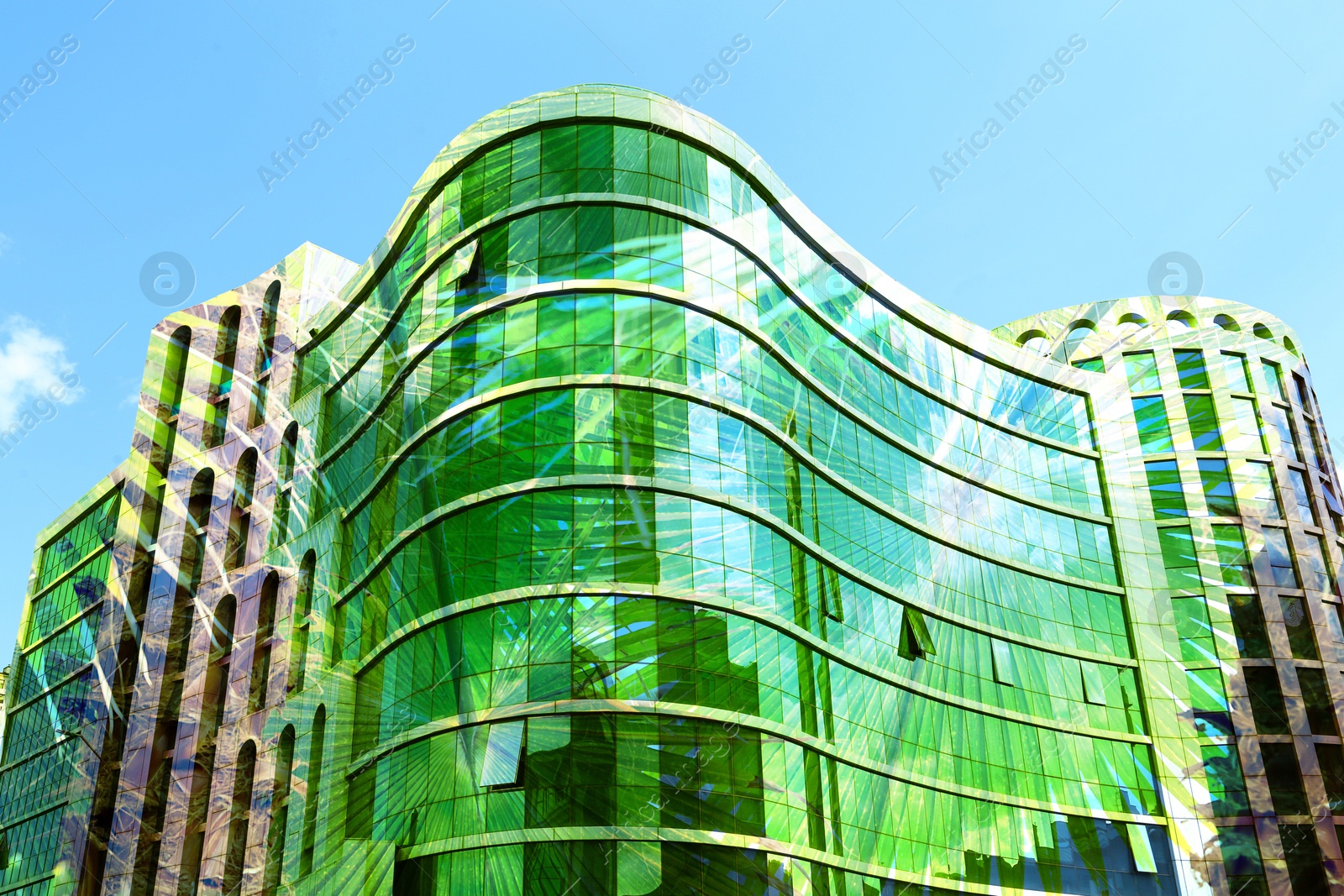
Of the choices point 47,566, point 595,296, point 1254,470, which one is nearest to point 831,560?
point 595,296

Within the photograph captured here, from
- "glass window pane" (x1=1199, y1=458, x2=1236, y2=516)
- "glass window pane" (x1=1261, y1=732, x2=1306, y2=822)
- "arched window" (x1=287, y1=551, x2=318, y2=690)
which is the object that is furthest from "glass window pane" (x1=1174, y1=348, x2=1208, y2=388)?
"arched window" (x1=287, y1=551, x2=318, y2=690)

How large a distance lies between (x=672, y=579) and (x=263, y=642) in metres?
17.2

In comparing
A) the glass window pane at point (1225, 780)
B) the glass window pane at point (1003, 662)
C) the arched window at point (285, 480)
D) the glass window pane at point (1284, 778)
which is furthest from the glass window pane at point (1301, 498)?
the arched window at point (285, 480)

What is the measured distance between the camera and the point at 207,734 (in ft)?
135

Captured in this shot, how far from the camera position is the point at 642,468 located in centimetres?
3130

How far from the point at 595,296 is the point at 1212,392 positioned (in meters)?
29.0

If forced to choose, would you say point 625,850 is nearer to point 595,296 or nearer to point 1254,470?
point 595,296

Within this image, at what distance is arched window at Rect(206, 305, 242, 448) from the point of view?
47.6 m

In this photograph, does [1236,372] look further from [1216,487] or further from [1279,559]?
[1279,559]

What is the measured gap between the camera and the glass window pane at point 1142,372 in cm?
4925

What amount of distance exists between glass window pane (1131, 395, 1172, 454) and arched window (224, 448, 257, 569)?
34.6 metres

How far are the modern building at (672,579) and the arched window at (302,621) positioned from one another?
16 cm

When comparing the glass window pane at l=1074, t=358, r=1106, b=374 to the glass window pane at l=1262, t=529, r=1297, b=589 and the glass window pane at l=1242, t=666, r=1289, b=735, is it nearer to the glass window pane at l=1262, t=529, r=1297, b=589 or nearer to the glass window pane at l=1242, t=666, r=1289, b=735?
the glass window pane at l=1262, t=529, r=1297, b=589

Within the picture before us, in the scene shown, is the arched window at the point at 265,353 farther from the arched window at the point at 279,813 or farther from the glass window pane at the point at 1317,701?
the glass window pane at the point at 1317,701
